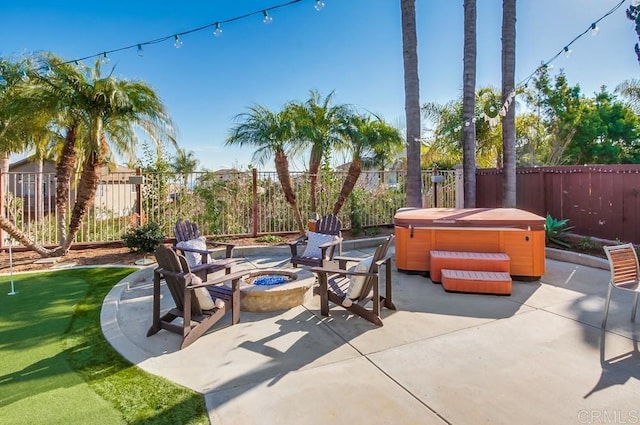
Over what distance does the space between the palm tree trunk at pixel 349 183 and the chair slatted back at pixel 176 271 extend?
583cm

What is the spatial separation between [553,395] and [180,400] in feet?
8.24

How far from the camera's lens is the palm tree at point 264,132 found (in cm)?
759

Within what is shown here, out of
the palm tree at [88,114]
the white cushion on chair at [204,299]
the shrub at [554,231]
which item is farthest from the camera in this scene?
the shrub at [554,231]

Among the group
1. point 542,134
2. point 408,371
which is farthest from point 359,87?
point 542,134

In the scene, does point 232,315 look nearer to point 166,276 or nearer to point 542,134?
point 166,276

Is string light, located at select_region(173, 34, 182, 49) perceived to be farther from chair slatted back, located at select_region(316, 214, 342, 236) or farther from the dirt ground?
chair slatted back, located at select_region(316, 214, 342, 236)

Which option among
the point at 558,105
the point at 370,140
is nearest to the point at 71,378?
the point at 370,140

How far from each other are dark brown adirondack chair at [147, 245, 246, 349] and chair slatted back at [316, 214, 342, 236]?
2.56m

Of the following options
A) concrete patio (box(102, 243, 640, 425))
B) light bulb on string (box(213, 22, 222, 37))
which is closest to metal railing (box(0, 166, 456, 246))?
light bulb on string (box(213, 22, 222, 37))

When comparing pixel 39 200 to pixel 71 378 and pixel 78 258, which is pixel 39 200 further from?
pixel 71 378

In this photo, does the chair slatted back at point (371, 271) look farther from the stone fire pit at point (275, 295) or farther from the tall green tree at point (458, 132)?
the tall green tree at point (458, 132)

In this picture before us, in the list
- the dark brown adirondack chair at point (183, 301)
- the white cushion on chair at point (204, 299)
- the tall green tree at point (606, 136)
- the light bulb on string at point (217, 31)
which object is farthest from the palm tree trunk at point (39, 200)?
the tall green tree at point (606, 136)

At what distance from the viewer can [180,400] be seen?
2357mm

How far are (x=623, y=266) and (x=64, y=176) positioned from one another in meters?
8.38
